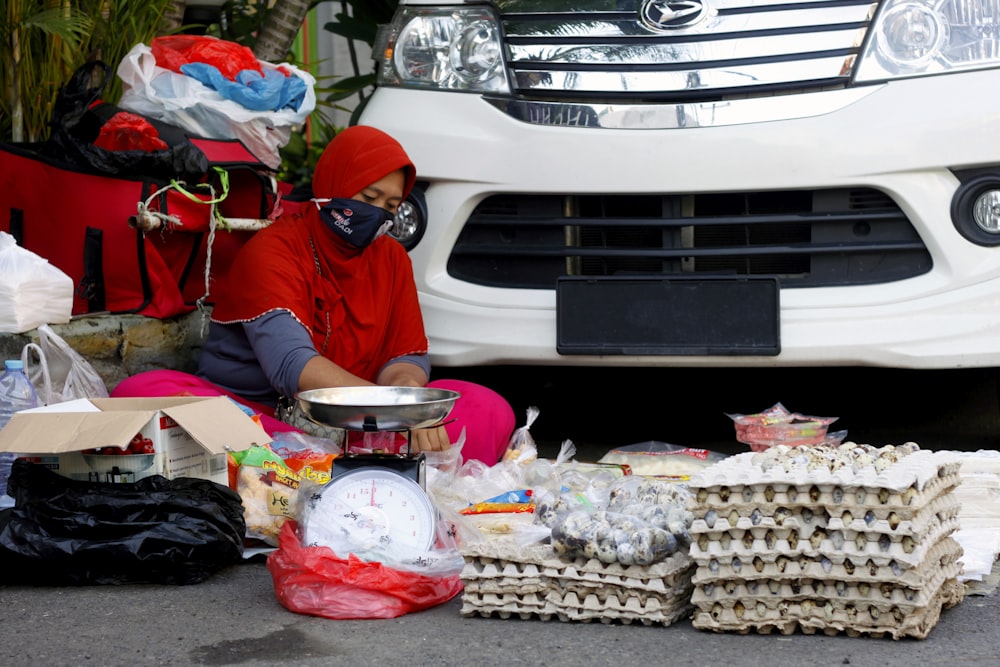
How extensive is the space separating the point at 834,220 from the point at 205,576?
2.10 metres

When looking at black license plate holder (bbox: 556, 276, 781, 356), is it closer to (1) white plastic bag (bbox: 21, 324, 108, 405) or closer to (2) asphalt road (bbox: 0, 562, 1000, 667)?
(2) asphalt road (bbox: 0, 562, 1000, 667)

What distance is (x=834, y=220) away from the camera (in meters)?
4.14

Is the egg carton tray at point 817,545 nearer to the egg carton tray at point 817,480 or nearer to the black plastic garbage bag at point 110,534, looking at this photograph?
the egg carton tray at point 817,480

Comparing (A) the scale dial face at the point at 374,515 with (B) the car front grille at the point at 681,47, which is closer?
(A) the scale dial face at the point at 374,515

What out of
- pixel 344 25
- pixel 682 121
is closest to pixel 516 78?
pixel 682 121

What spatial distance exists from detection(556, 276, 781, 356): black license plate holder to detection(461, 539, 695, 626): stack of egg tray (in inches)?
51.6

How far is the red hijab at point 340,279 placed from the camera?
13.6 feet

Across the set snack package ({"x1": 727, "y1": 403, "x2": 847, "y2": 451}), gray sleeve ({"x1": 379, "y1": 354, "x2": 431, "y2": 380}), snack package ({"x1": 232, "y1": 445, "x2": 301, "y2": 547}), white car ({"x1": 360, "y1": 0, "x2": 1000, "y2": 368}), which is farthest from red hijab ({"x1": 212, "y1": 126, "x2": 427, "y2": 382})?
snack package ({"x1": 727, "y1": 403, "x2": 847, "y2": 451})

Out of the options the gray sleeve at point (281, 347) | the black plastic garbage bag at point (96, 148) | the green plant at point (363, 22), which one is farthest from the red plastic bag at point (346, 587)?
the green plant at point (363, 22)

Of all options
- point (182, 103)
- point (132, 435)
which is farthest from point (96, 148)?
point (132, 435)

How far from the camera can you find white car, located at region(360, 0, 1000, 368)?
13.3 ft

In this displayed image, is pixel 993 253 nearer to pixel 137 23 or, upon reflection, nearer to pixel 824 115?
pixel 824 115

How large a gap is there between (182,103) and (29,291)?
1.03m

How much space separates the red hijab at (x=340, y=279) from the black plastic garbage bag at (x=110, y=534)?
0.95m
